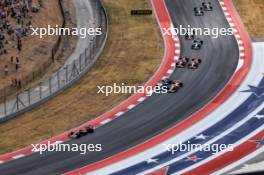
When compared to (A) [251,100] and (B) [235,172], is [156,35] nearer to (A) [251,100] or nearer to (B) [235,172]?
A: (A) [251,100]

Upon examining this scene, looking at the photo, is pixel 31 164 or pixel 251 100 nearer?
pixel 31 164

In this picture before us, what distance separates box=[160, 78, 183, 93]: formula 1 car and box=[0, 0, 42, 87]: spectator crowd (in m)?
14.9

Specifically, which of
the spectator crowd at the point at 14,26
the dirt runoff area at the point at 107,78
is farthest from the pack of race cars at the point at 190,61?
the spectator crowd at the point at 14,26

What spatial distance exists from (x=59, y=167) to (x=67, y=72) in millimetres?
18558

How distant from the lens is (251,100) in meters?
84.2

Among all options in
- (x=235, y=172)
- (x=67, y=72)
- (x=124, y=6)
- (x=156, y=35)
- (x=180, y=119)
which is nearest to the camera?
(x=235, y=172)

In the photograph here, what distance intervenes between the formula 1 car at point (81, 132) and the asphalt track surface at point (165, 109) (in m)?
0.49

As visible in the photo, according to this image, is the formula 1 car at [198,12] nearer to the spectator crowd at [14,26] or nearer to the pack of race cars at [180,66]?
the pack of race cars at [180,66]

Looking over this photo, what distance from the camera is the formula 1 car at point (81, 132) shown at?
77.8 m

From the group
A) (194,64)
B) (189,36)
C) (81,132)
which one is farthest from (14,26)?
(81,132)

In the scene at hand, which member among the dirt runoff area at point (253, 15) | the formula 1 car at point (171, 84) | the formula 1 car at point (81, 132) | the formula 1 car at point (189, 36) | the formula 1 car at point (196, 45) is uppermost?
the dirt runoff area at point (253, 15)

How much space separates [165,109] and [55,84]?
12.3m

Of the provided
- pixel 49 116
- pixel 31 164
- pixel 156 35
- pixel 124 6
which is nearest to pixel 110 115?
pixel 49 116

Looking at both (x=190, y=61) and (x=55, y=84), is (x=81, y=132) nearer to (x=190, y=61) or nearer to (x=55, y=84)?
(x=55, y=84)
